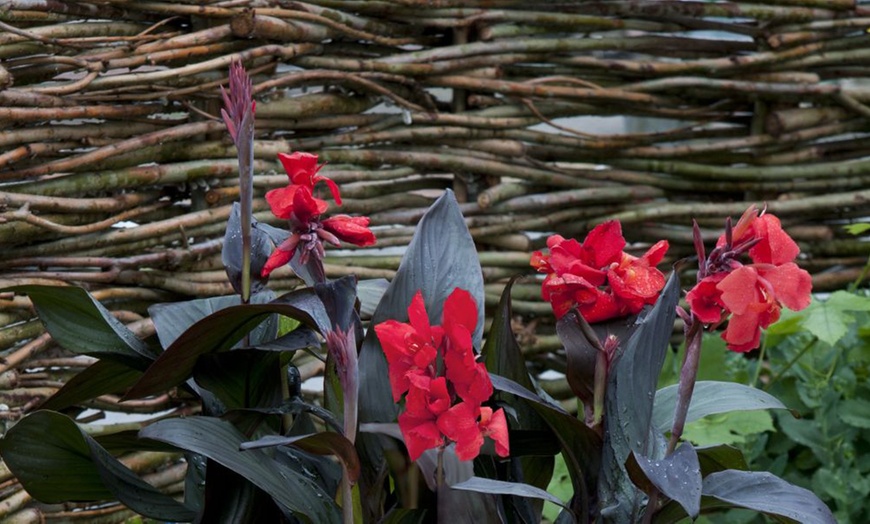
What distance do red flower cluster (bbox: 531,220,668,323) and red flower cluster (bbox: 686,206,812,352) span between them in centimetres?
6

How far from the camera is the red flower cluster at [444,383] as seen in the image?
21.9 inches

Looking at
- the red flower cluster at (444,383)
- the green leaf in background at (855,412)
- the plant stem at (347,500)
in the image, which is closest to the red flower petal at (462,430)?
the red flower cluster at (444,383)

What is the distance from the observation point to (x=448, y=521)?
2.10 feet

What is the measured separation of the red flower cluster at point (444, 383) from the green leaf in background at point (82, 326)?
0.26 meters

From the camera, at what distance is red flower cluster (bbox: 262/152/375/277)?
0.65 m

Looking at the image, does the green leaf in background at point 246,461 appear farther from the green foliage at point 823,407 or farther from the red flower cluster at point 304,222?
the green foliage at point 823,407

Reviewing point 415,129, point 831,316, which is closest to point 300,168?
point 415,129

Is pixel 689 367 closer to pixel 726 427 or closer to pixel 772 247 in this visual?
pixel 772 247

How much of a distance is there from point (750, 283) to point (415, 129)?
1039 mm

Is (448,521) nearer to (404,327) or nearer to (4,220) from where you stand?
(404,327)

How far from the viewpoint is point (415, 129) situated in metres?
1.56

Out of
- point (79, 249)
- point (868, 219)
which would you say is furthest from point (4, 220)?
point (868, 219)

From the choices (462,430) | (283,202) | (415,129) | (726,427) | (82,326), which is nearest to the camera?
(462,430)

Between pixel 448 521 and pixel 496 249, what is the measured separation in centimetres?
108
